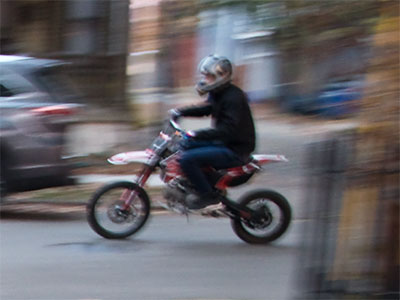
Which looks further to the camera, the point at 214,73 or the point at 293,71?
the point at 293,71

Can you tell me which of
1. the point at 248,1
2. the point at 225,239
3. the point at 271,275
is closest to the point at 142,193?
the point at 225,239

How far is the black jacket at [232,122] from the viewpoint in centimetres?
783

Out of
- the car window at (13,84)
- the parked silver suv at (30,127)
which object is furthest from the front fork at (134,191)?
the car window at (13,84)

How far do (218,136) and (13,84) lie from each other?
2.53m


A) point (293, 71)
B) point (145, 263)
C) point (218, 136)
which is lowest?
point (145, 263)

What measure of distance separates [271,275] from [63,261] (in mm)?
1813

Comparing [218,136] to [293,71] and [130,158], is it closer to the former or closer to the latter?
[130,158]

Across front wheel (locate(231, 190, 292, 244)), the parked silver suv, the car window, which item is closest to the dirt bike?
front wheel (locate(231, 190, 292, 244))

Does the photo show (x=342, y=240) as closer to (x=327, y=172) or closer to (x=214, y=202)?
(x=327, y=172)

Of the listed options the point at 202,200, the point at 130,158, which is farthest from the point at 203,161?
the point at 130,158

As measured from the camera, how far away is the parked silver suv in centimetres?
897

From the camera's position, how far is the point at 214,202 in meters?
8.00

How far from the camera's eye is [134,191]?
8.07 m

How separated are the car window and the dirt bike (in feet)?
5.33
